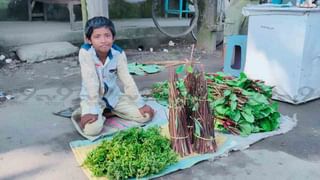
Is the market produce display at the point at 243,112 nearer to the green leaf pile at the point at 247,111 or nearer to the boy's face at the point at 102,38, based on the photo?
the green leaf pile at the point at 247,111

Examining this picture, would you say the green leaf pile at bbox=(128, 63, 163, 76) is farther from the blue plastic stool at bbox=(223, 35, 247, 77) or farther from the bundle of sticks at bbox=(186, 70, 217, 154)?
the bundle of sticks at bbox=(186, 70, 217, 154)

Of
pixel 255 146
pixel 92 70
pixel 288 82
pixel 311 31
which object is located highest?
pixel 311 31

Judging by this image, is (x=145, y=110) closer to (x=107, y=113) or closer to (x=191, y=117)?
(x=107, y=113)

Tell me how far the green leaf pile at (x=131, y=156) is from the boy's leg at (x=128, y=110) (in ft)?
1.84

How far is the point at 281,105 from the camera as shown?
3457 mm

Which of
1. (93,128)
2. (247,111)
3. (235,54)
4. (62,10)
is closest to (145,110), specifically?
(93,128)

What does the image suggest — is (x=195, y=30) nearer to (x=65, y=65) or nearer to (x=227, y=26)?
(x=227, y=26)

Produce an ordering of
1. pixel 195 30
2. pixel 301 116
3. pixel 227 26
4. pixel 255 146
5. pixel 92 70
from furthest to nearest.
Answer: pixel 195 30 → pixel 227 26 → pixel 301 116 → pixel 92 70 → pixel 255 146

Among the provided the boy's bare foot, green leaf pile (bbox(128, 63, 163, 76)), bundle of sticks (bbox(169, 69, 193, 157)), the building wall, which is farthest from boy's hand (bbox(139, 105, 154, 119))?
the building wall

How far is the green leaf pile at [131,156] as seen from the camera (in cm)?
207

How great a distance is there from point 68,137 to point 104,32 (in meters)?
0.83

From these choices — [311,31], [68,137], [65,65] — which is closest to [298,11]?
[311,31]

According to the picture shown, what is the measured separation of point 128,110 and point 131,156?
880mm

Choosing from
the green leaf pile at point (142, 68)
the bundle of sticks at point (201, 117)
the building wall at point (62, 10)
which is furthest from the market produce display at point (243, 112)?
the building wall at point (62, 10)
